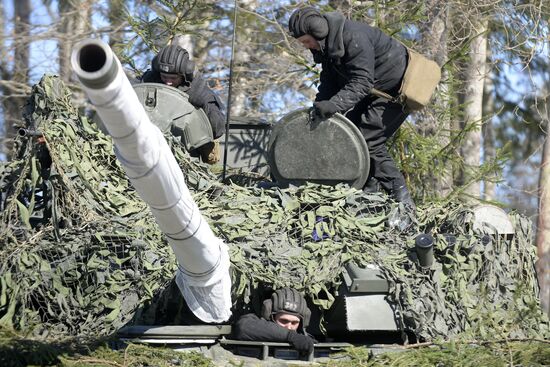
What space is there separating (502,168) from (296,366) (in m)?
6.50

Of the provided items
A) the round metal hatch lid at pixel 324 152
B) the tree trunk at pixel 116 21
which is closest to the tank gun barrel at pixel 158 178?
the round metal hatch lid at pixel 324 152

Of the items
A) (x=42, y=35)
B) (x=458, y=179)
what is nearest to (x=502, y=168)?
(x=458, y=179)

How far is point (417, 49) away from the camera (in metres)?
14.5

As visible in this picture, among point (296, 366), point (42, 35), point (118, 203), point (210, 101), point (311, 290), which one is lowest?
point (296, 366)

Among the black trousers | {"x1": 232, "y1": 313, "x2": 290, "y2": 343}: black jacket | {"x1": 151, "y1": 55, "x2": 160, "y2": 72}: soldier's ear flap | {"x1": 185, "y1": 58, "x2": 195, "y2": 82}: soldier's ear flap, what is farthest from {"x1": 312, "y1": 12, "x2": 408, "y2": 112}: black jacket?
{"x1": 232, "y1": 313, "x2": 290, "y2": 343}: black jacket

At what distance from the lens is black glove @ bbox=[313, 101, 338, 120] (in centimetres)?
865

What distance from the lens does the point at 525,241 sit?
28.4 ft

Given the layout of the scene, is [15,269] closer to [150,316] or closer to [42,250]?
[42,250]

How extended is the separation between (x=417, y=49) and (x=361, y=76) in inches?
224

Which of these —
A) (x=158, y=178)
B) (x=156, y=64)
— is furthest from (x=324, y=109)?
(x=158, y=178)

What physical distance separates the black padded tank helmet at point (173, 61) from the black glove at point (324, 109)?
1.16 m

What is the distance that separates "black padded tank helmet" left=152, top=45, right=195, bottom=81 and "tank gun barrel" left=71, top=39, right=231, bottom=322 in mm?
2614

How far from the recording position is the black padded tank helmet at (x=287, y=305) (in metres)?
7.29

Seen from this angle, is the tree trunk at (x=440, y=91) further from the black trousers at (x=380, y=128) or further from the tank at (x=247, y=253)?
the tank at (x=247, y=253)
